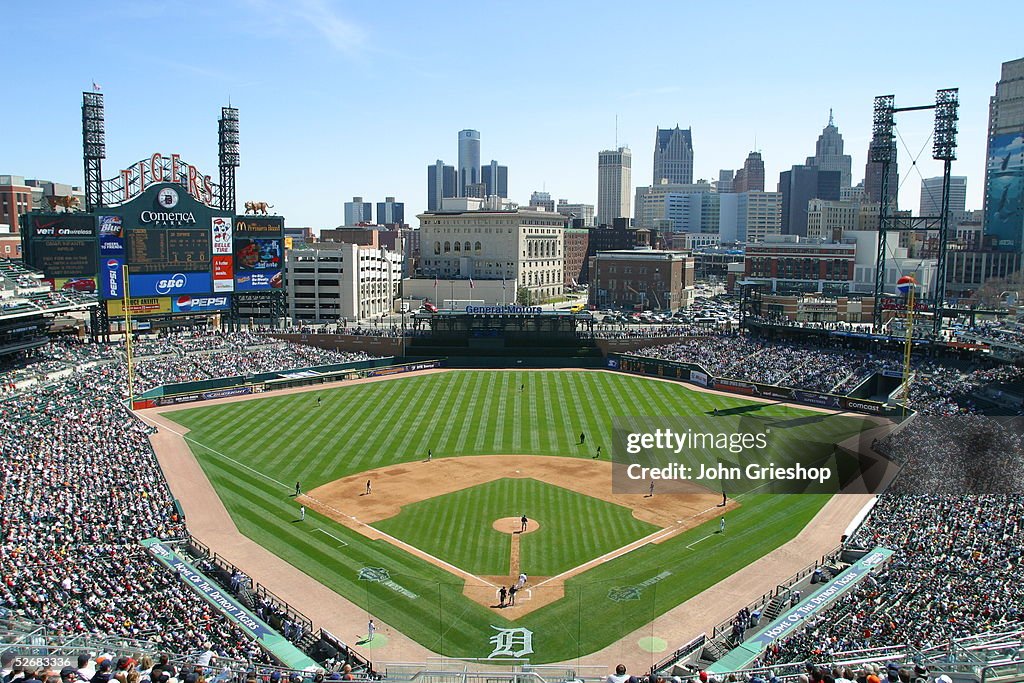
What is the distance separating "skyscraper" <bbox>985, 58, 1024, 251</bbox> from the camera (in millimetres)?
129250

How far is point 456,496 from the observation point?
38.0 meters

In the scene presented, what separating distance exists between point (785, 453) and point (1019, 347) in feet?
62.8

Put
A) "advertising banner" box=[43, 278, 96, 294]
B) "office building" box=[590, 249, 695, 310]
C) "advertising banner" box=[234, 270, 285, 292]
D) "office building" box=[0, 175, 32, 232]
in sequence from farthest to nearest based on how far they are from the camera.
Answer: "office building" box=[590, 249, 695, 310] < "office building" box=[0, 175, 32, 232] < "advertising banner" box=[234, 270, 285, 292] < "advertising banner" box=[43, 278, 96, 294]

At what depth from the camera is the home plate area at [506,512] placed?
29047 millimetres

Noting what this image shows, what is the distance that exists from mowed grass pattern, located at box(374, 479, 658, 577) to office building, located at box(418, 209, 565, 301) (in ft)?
259

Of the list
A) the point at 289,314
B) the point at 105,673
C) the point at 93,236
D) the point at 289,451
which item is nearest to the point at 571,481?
the point at 289,451

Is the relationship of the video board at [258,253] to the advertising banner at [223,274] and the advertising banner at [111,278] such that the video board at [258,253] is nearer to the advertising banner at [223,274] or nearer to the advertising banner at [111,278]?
the advertising banner at [223,274]

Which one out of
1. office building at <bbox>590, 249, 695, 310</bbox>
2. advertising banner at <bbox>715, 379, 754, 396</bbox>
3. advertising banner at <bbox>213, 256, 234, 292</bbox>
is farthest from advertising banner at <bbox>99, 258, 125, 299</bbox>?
office building at <bbox>590, 249, 695, 310</bbox>

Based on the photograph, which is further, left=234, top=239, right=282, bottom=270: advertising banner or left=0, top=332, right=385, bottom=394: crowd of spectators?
left=234, top=239, right=282, bottom=270: advertising banner

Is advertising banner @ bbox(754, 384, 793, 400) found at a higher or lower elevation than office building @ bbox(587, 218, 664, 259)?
lower

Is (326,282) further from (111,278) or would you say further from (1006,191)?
(1006,191)

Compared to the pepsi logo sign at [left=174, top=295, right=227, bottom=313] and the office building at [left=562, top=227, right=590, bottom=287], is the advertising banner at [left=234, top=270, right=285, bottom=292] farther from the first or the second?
the office building at [left=562, top=227, right=590, bottom=287]

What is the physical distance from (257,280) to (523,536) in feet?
161

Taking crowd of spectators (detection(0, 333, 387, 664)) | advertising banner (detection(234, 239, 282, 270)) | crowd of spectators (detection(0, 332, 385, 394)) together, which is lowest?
crowd of spectators (detection(0, 333, 387, 664))
